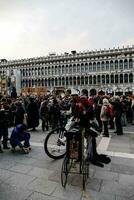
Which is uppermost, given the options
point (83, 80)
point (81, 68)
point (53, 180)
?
point (81, 68)

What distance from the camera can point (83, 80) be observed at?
6394 centimetres

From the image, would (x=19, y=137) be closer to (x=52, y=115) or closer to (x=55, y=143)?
(x=55, y=143)

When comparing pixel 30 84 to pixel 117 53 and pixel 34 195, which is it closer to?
pixel 117 53

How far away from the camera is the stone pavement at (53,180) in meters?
3.76

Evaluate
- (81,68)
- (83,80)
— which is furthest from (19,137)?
(81,68)

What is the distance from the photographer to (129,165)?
17.5 feet

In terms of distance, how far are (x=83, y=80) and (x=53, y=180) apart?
198ft

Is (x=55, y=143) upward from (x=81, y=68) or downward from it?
downward

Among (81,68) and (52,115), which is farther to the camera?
(81,68)

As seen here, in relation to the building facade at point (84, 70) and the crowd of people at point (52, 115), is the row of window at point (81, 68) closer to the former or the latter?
the building facade at point (84, 70)

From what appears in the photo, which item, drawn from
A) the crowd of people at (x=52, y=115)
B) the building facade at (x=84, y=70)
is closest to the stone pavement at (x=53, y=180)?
the crowd of people at (x=52, y=115)

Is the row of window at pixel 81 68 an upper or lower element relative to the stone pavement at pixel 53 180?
upper

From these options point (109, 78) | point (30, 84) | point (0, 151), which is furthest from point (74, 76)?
point (0, 151)

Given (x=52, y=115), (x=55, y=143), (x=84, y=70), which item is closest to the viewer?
(x=55, y=143)
